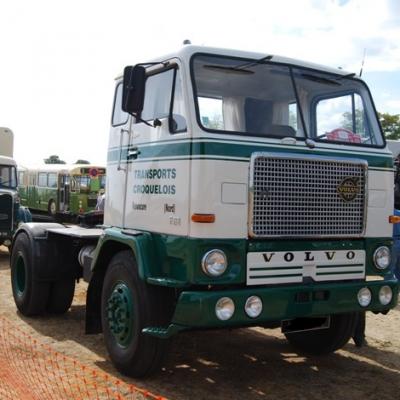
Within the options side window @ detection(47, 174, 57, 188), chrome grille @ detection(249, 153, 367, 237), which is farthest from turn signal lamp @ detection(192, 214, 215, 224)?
side window @ detection(47, 174, 57, 188)

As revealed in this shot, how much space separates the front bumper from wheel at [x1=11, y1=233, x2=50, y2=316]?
347 centimetres

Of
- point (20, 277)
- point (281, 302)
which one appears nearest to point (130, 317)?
point (281, 302)

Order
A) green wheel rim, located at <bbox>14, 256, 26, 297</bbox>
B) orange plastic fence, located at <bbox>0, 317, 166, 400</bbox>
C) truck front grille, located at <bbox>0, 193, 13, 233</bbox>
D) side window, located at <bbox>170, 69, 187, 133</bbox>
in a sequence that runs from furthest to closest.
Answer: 1. truck front grille, located at <bbox>0, 193, 13, 233</bbox>
2. green wheel rim, located at <bbox>14, 256, 26, 297</bbox>
3. side window, located at <bbox>170, 69, 187, 133</bbox>
4. orange plastic fence, located at <bbox>0, 317, 166, 400</bbox>

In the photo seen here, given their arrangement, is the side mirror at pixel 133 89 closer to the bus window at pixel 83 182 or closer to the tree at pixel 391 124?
the bus window at pixel 83 182

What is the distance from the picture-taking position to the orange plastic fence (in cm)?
482

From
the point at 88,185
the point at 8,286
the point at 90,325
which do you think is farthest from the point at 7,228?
the point at 88,185

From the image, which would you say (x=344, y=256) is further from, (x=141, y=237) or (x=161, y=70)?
(x=161, y=70)

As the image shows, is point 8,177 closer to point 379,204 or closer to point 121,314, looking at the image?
point 121,314

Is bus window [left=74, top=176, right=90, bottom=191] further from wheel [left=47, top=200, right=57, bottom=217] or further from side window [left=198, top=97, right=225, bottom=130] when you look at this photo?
side window [left=198, top=97, right=225, bottom=130]

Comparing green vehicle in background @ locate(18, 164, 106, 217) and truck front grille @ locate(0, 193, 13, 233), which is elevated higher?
green vehicle in background @ locate(18, 164, 106, 217)

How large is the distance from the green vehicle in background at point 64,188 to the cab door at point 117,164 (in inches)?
719

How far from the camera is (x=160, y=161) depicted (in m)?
5.19

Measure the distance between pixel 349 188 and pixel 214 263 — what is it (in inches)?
59.8

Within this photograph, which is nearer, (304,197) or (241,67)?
(304,197)
